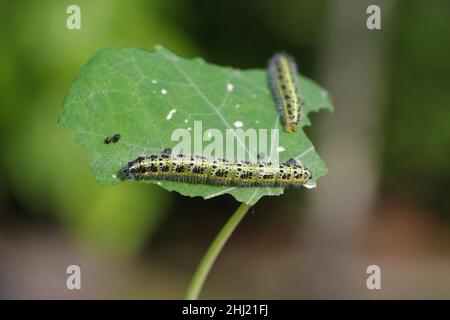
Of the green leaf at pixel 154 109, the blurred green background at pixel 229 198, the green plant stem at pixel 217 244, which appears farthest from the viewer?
the blurred green background at pixel 229 198

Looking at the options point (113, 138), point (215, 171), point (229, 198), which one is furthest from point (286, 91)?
point (229, 198)

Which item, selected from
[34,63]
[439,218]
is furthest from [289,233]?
[34,63]

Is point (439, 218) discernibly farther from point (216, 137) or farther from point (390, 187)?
point (216, 137)

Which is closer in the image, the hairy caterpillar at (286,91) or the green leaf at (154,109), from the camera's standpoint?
the green leaf at (154,109)

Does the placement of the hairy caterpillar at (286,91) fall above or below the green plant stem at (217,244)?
above

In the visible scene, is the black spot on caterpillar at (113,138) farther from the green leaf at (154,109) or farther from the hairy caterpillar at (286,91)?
the hairy caterpillar at (286,91)

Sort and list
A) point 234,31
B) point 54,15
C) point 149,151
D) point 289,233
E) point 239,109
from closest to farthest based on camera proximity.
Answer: point 149,151
point 239,109
point 54,15
point 234,31
point 289,233

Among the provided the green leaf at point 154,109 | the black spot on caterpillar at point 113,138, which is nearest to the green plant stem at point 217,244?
the green leaf at point 154,109

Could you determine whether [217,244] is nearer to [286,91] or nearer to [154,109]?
[154,109]
